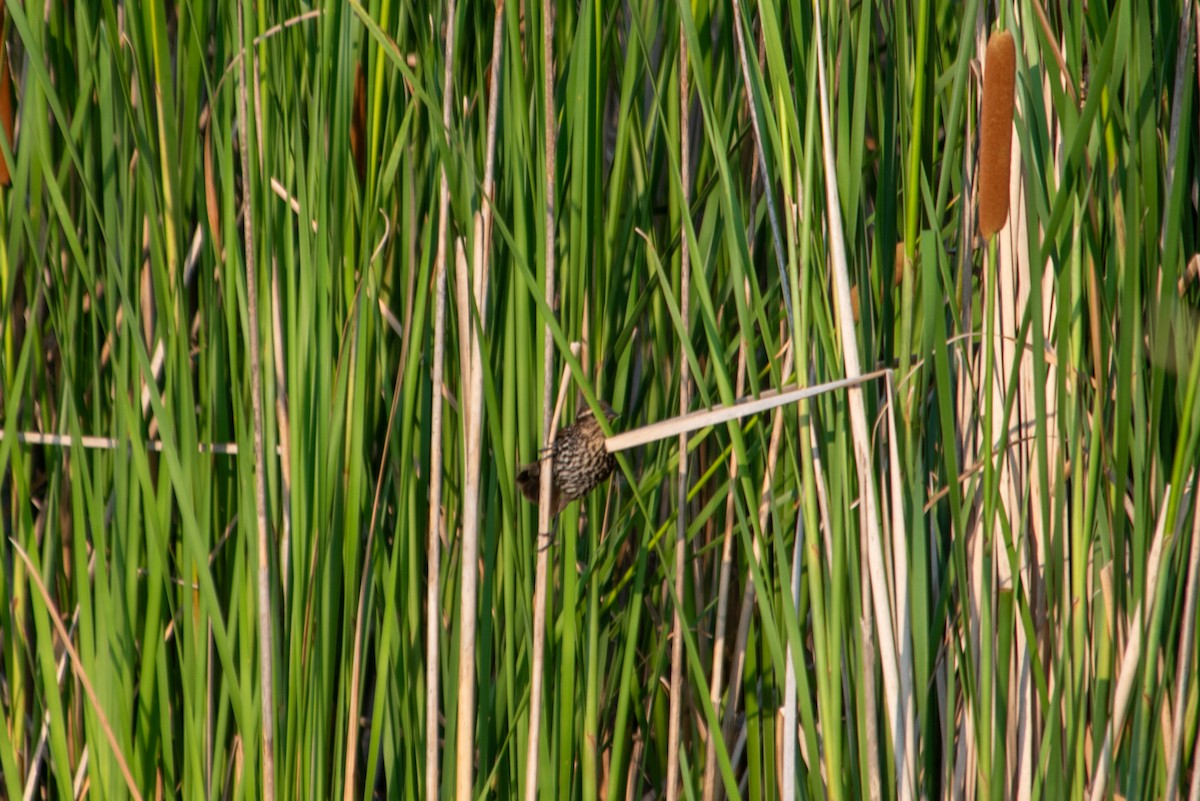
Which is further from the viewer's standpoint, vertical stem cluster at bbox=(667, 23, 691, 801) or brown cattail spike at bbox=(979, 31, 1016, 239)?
vertical stem cluster at bbox=(667, 23, 691, 801)

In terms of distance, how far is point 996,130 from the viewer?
792 millimetres

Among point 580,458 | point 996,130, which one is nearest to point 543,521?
point 580,458

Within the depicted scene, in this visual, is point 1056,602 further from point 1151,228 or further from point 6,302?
point 6,302

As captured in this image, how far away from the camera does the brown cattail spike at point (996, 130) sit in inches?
30.5

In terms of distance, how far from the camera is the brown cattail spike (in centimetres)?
77

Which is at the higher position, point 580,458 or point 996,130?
point 996,130

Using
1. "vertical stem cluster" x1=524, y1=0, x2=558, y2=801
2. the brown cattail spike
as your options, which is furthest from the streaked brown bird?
the brown cattail spike

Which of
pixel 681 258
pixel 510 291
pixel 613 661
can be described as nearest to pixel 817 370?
pixel 681 258

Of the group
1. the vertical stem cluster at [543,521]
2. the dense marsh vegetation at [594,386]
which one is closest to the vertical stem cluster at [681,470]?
the dense marsh vegetation at [594,386]

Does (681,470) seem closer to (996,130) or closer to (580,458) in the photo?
(580,458)

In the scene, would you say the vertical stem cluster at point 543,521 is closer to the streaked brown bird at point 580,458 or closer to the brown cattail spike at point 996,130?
the streaked brown bird at point 580,458

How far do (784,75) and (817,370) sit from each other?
0.26m

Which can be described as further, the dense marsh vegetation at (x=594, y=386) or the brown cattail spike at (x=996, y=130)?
the dense marsh vegetation at (x=594, y=386)

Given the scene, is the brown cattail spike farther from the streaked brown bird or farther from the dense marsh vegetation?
the streaked brown bird
